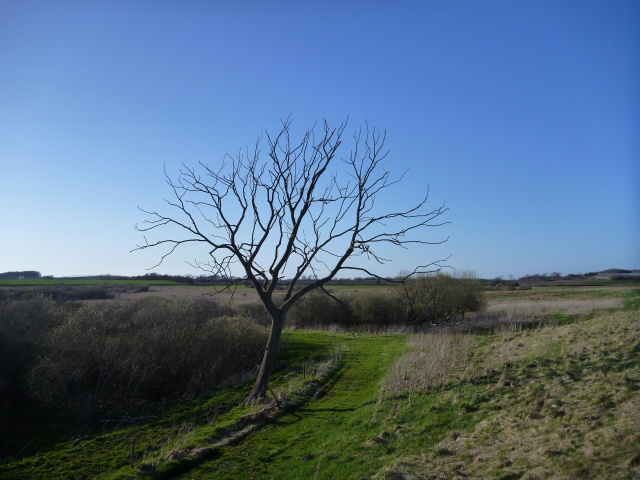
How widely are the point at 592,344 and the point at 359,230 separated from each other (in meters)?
6.45

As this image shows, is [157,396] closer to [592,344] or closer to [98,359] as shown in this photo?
[98,359]

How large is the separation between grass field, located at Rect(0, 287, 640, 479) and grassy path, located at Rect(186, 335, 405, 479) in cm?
4

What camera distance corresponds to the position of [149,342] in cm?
2248

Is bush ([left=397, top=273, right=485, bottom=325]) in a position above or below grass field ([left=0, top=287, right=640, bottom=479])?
above

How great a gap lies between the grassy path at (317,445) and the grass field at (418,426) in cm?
4

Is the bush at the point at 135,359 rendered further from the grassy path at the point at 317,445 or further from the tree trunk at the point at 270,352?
the grassy path at the point at 317,445

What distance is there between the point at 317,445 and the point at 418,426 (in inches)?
80.6

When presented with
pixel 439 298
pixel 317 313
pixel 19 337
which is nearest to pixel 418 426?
pixel 19 337

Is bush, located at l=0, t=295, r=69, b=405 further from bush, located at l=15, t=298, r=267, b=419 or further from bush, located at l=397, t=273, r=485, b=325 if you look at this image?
bush, located at l=397, t=273, r=485, b=325

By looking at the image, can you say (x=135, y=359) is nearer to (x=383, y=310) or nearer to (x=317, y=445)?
(x=317, y=445)

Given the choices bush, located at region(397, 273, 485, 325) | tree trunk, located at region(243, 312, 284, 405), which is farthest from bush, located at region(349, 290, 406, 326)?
tree trunk, located at region(243, 312, 284, 405)

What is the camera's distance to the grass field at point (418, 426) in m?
6.97

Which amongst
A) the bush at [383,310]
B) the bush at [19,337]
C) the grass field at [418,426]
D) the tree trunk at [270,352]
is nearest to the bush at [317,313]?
the bush at [383,310]

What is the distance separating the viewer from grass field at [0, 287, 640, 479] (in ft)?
22.9
